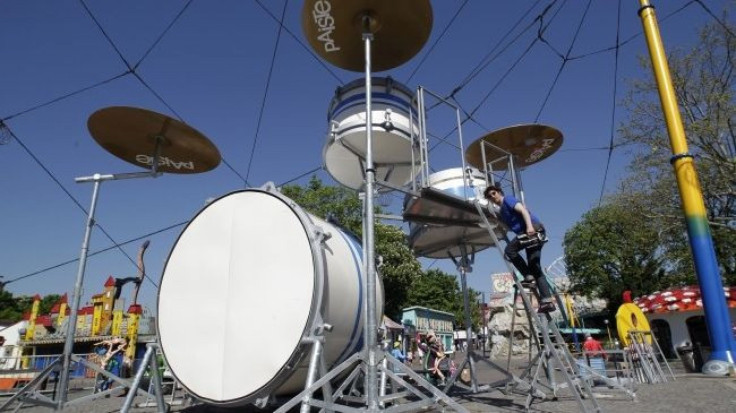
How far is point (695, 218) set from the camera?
30.8ft

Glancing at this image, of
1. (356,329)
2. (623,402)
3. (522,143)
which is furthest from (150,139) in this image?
(623,402)

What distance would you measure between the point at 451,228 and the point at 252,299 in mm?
5171

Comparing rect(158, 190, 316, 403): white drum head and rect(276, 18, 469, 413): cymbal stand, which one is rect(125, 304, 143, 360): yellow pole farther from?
rect(276, 18, 469, 413): cymbal stand

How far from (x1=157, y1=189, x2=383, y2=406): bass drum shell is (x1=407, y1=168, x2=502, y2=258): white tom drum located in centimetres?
248

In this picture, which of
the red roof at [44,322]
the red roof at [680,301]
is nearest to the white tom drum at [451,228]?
the red roof at [680,301]

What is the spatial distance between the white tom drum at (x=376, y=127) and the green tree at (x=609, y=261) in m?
36.9

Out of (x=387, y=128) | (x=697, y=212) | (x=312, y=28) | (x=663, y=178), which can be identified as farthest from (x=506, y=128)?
(x=663, y=178)

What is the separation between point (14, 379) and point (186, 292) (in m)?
20.8

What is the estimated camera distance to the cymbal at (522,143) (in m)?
8.34

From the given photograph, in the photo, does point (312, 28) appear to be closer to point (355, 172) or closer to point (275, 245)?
point (355, 172)

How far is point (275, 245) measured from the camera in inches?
213

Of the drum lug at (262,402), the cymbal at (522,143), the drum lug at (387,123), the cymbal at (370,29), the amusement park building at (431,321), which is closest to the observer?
the drum lug at (262,402)

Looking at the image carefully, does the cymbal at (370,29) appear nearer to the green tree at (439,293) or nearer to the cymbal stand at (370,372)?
the cymbal stand at (370,372)

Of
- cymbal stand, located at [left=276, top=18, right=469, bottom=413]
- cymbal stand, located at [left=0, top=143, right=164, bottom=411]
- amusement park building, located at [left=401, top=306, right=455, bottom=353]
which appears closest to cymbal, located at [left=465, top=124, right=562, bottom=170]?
cymbal stand, located at [left=276, top=18, right=469, bottom=413]
